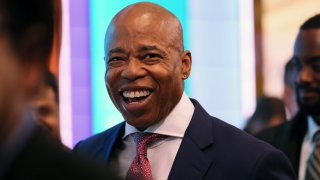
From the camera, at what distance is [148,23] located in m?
1.90

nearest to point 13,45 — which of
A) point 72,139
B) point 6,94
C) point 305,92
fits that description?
point 6,94

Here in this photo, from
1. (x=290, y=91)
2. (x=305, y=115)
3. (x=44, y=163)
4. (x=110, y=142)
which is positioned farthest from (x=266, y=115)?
(x=44, y=163)

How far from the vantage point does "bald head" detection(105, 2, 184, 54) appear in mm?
1906

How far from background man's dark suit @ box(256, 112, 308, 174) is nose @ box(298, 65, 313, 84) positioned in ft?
0.50

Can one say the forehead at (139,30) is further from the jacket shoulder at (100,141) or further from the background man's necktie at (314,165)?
the background man's necktie at (314,165)

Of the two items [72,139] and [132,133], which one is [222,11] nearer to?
[72,139]

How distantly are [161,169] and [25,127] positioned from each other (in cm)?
127

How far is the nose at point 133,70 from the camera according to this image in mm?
1881

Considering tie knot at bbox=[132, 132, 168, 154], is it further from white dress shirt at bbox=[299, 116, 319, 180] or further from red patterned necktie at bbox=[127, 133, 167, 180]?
white dress shirt at bbox=[299, 116, 319, 180]

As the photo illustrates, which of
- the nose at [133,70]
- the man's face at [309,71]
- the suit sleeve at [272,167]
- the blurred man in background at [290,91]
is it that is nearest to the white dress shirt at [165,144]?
the nose at [133,70]

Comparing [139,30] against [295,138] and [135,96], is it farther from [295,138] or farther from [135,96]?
[295,138]

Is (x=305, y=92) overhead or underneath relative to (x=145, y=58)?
underneath

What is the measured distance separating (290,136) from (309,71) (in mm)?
333

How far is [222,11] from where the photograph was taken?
334 cm
